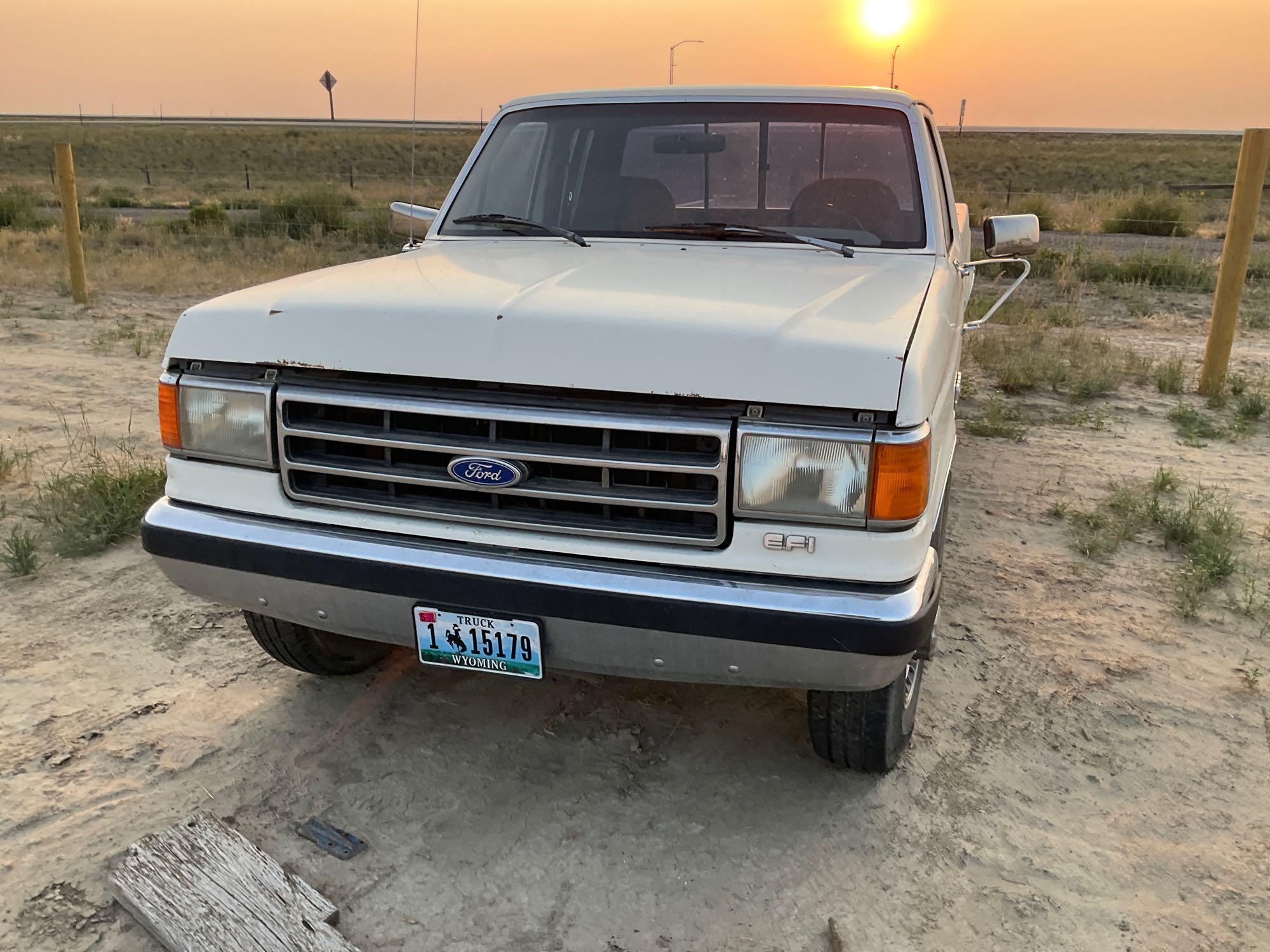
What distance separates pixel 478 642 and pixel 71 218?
9.67 metres

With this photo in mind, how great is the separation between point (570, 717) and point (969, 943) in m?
1.31

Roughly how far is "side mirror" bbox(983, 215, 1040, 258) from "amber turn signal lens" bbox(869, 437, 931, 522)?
1901 mm

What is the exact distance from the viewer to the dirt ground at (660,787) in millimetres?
2223

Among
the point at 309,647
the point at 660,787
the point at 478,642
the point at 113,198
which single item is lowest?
the point at 660,787

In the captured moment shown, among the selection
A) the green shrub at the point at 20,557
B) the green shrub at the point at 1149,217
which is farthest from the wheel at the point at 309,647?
the green shrub at the point at 1149,217

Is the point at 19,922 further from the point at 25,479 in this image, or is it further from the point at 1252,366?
the point at 1252,366

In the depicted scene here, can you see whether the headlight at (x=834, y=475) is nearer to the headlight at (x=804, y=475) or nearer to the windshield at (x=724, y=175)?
the headlight at (x=804, y=475)

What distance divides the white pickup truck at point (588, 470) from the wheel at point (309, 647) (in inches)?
1.0

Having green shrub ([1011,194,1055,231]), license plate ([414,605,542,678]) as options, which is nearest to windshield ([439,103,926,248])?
license plate ([414,605,542,678])

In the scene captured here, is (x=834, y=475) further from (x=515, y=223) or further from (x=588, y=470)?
(x=515, y=223)

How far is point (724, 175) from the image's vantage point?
3.51 metres

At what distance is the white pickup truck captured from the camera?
6.63 ft

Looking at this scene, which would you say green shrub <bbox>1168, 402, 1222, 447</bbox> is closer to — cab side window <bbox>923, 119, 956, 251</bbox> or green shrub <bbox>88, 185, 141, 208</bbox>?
cab side window <bbox>923, 119, 956, 251</bbox>

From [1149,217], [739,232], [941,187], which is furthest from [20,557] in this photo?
[1149,217]
